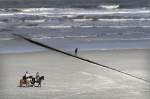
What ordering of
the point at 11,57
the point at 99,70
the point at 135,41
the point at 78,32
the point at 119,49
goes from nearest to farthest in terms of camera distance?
1. the point at 99,70
2. the point at 11,57
3. the point at 119,49
4. the point at 135,41
5. the point at 78,32

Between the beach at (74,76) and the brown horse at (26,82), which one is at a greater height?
the brown horse at (26,82)

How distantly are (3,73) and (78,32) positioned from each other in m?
7.82

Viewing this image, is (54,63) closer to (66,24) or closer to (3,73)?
(3,73)

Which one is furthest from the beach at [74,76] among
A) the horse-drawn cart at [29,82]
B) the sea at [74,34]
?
the sea at [74,34]

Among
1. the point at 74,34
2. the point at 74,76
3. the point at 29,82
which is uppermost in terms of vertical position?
the point at 74,34

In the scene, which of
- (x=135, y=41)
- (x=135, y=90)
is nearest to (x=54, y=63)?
(x=135, y=90)

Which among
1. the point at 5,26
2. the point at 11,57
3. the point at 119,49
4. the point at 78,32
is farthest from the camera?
the point at 5,26

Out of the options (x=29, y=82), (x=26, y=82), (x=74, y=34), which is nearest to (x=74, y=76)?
(x=26, y=82)

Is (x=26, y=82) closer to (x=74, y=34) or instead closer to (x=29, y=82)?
(x=29, y=82)

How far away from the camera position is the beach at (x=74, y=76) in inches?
252

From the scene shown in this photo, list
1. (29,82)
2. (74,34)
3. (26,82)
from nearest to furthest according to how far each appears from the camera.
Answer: (29,82) → (26,82) → (74,34)

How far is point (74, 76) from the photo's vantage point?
7.79 m

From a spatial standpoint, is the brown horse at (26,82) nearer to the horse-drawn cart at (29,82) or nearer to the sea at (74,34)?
the horse-drawn cart at (29,82)

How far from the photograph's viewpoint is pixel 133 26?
58.8 feet
